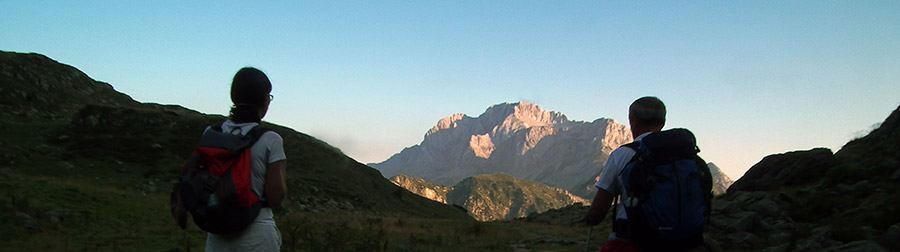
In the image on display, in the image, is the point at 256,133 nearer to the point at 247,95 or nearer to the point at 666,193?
the point at 247,95

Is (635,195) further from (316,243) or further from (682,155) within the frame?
(316,243)

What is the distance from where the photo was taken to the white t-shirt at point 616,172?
398cm

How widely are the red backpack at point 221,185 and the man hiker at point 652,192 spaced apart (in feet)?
8.88

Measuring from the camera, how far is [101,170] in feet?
110

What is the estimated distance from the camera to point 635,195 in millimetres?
3844

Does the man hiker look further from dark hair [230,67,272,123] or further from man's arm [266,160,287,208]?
dark hair [230,67,272,123]

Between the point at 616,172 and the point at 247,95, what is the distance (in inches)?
119

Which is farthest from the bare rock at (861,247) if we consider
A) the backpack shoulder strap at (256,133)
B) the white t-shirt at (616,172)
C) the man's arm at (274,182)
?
the backpack shoulder strap at (256,133)

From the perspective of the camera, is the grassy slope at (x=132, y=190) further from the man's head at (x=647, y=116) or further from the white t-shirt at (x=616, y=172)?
the man's head at (x=647, y=116)

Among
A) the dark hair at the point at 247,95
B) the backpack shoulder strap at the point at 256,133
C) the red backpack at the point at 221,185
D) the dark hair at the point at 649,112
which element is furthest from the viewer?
the dark hair at the point at 649,112

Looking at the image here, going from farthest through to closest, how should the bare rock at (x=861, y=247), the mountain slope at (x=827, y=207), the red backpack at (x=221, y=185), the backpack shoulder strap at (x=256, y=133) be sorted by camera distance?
the mountain slope at (x=827, y=207)
the bare rock at (x=861, y=247)
the backpack shoulder strap at (x=256, y=133)
the red backpack at (x=221, y=185)

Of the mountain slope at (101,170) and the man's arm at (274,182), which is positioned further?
the mountain slope at (101,170)

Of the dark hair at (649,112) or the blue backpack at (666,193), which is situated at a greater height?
the dark hair at (649,112)

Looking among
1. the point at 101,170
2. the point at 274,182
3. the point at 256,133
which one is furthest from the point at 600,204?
the point at 101,170
